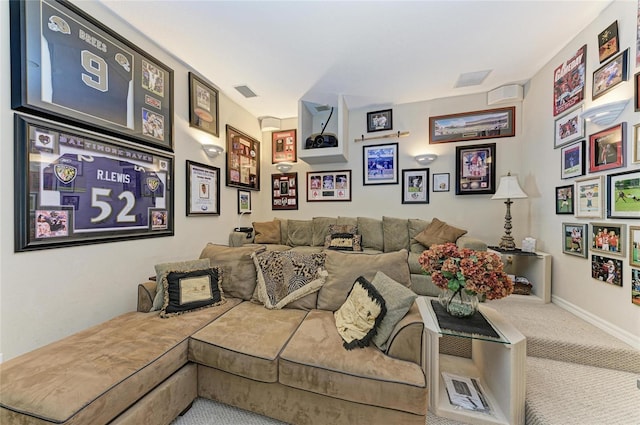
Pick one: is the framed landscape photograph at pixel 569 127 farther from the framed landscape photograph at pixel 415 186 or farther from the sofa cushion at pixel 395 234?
the sofa cushion at pixel 395 234

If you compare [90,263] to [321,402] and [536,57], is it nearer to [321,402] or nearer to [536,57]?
[321,402]

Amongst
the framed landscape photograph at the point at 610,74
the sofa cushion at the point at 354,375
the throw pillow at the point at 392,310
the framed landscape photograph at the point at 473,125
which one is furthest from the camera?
the framed landscape photograph at the point at 473,125

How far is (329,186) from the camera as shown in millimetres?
3996

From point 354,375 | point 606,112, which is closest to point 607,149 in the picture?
point 606,112

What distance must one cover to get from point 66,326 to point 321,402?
194 cm

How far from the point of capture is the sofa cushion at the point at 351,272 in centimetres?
175

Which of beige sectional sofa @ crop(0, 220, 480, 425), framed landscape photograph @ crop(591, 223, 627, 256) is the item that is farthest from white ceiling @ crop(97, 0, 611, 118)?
beige sectional sofa @ crop(0, 220, 480, 425)

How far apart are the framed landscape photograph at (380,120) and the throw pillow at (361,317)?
9.50ft

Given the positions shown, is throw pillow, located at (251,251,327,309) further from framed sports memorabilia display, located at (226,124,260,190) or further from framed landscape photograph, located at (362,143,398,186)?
framed landscape photograph, located at (362,143,398,186)

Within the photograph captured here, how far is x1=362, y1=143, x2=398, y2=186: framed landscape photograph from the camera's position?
3.66 metres

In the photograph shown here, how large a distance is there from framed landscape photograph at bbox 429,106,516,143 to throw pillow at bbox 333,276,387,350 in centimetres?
293

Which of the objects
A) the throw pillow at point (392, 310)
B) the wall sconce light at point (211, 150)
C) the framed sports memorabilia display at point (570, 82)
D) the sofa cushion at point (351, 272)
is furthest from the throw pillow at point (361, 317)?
the framed sports memorabilia display at point (570, 82)

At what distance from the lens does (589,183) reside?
6.59ft

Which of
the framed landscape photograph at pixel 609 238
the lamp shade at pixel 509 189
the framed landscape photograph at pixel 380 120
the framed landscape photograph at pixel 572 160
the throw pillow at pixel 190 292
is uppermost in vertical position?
the framed landscape photograph at pixel 380 120
